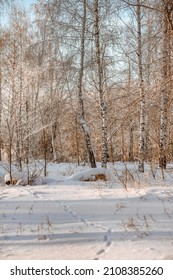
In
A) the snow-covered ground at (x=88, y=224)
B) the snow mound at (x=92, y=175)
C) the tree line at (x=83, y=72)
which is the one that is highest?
the tree line at (x=83, y=72)

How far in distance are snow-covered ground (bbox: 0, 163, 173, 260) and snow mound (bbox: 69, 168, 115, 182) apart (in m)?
2.11

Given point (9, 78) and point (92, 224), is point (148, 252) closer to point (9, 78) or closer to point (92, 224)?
point (92, 224)

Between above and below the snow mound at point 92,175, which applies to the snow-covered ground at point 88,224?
below

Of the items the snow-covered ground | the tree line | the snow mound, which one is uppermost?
the tree line

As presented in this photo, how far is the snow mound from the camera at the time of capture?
847 cm

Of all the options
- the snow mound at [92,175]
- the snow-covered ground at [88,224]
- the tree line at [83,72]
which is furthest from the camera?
the tree line at [83,72]

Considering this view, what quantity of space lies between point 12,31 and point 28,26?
117 cm

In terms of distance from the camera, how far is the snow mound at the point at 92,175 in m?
8.47

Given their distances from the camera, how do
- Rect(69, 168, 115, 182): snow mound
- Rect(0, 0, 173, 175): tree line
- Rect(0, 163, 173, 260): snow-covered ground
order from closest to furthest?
Rect(0, 163, 173, 260): snow-covered ground
Rect(69, 168, 115, 182): snow mound
Rect(0, 0, 173, 175): tree line

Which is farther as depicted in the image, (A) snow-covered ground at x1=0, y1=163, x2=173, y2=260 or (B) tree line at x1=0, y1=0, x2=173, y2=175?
(B) tree line at x1=0, y1=0, x2=173, y2=175

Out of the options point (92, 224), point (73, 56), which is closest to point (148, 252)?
point (92, 224)

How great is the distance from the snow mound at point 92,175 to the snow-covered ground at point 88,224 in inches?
83.0

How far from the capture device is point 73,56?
42.6 feet
